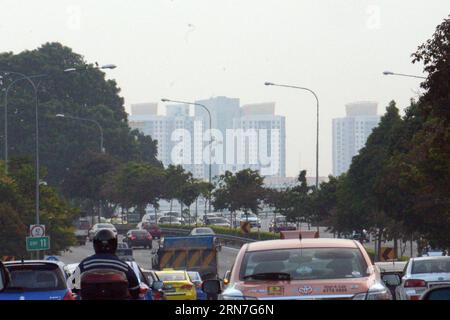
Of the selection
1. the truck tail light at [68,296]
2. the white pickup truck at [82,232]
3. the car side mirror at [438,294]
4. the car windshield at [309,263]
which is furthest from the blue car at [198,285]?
the white pickup truck at [82,232]

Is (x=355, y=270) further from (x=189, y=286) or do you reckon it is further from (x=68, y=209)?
(x=68, y=209)

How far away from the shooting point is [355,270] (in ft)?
42.3

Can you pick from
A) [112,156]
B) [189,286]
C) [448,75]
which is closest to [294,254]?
[448,75]

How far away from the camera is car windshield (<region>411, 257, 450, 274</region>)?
82.0 feet

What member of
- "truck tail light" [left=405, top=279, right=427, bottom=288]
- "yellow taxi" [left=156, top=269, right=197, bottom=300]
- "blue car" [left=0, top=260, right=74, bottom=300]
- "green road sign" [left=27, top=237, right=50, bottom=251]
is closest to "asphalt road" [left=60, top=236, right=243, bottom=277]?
Result: "green road sign" [left=27, top=237, right=50, bottom=251]

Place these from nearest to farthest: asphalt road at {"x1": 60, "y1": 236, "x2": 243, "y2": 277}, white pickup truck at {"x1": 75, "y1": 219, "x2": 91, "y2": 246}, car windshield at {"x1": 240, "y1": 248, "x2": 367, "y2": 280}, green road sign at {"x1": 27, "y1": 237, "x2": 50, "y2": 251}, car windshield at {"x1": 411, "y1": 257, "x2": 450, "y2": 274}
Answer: car windshield at {"x1": 240, "y1": 248, "x2": 367, "y2": 280}, car windshield at {"x1": 411, "y1": 257, "x2": 450, "y2": 274}, green road sign at {"x1": 27, "y1": 237, "x2": 50, "y2": 251}, asphalt road at {"x1": 60, "y1": 236, "x2": 243, "y2": 277}, white pickup truck at {"x1": 75, "y1": 219, "x2": 91, "y2": 246}

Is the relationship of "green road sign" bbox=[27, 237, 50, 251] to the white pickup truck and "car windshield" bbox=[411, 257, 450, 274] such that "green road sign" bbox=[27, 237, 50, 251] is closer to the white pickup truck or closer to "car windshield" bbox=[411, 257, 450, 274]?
"car windshield" bbox=[411, 257, 450, 274]

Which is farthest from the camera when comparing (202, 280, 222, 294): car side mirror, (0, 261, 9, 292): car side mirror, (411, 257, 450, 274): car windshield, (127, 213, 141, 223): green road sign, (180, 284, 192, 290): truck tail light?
(127, 213, 141, 223): green road sign

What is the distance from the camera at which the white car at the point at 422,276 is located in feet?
76.1

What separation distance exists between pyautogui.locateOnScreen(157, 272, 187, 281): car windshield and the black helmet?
20966 mm

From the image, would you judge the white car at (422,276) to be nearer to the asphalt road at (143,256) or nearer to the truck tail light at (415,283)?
the truck tail light at (415,283)

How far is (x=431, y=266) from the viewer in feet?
82.7

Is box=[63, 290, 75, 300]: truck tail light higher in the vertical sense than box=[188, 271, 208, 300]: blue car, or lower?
higher
